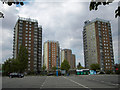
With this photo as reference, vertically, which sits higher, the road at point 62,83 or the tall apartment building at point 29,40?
the tall apartment building at point 29,40

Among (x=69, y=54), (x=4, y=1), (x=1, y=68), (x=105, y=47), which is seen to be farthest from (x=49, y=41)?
(x=4, y=1)

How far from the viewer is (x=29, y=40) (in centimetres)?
9888

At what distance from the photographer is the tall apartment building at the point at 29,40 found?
9688 cm

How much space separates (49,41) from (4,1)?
6037 inches

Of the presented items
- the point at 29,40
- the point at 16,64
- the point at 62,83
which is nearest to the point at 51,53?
the point at 29,40

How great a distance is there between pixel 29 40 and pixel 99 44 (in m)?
47.4

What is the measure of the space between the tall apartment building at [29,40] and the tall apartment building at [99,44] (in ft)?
119

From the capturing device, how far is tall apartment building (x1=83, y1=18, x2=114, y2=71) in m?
105

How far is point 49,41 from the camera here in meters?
160

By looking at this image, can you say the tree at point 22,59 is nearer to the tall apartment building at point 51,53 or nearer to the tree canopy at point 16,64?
the tree canopy at point 16,64

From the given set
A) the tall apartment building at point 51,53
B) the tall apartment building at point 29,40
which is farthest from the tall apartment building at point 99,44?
the tall apartment building at point 51,53

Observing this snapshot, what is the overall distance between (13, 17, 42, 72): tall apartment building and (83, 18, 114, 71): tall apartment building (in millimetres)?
36409

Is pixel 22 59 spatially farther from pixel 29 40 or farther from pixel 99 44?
pixel 99 44

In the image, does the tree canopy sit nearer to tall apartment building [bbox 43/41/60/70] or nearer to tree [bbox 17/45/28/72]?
tree [bbox 17/45/28/72]
